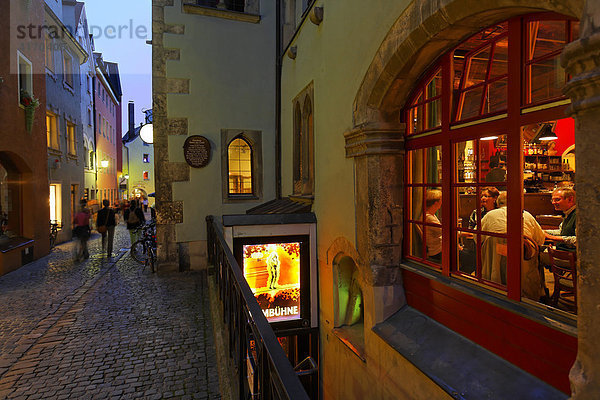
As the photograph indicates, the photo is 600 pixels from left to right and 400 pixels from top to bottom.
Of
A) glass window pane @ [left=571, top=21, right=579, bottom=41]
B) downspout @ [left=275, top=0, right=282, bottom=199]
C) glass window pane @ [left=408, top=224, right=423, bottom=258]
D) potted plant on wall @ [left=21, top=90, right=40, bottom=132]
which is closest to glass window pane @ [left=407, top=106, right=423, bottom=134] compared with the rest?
glass window pane @ [left=408, top=224, right=423, bottom=258]

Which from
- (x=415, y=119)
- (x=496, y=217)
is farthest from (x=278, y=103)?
(x=496, y=217)

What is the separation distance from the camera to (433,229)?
3.96m

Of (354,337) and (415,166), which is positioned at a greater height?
(415,166)

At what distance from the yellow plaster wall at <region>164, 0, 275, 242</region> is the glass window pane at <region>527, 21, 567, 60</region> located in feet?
22.0

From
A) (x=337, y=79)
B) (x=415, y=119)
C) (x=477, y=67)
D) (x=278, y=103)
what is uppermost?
(x=278, y=103)

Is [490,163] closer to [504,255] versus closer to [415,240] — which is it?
[504,255]

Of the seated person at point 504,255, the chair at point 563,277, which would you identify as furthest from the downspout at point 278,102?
the chair at point 563,277

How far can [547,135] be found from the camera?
593 centimetres

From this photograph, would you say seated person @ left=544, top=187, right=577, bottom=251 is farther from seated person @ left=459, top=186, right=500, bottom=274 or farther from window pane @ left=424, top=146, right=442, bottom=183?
window pane @ left=424, top=146, right=442, bottom=183

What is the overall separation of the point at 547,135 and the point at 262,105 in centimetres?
586

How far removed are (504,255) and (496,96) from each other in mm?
1329

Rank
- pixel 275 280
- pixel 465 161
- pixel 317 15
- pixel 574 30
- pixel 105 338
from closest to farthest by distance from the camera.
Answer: pixel 574 30 < pixel 465 161 < pixel 105 338 < pixel 317 15 < pixel 275 280

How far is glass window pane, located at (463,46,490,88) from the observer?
3297 millimetres

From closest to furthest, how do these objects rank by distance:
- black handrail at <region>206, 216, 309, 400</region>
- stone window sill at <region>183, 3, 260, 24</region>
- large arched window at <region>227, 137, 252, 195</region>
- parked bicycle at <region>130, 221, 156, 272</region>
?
black handrail at <region>206, 216, 309, 400</region> → parked bicycle at <region>130, 221, 156, 272</region> → stone window sill at <region>183, 3, 260, 24</region> → large arched window at <region>227, 137, 252, 195</region>
